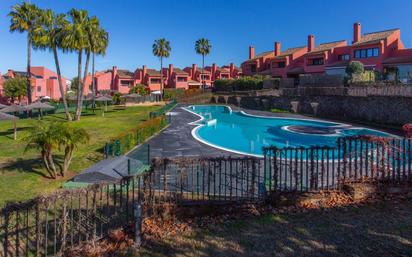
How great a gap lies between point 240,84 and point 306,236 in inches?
2058

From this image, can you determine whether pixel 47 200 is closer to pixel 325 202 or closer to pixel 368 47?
pixel 325 202

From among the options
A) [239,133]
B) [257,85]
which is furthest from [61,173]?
[257,85]

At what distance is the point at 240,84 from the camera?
5772 cm

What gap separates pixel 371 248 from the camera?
6086 mm

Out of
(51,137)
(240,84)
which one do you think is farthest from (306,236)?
(240,84)

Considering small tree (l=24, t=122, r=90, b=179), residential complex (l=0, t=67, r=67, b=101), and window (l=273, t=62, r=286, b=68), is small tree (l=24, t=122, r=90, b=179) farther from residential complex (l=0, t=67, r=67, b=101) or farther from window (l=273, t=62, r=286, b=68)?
residential complex (l=0, t=67, r=67, b=101)

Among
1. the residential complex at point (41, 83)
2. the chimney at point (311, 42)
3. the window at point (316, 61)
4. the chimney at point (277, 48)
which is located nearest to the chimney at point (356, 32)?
the window at point (316, 61)

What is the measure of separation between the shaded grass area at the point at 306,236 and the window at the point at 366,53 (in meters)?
42.3

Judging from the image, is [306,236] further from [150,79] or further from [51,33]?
[150,79]

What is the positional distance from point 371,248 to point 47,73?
312 feet

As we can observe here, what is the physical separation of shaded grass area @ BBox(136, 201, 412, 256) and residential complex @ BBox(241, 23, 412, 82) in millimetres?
27182

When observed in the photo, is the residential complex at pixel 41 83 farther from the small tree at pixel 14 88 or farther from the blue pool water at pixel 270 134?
the blue pool water at pixel 270 134

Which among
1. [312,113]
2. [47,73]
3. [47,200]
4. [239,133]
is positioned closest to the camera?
[47,200]

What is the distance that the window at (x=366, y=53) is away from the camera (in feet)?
144
